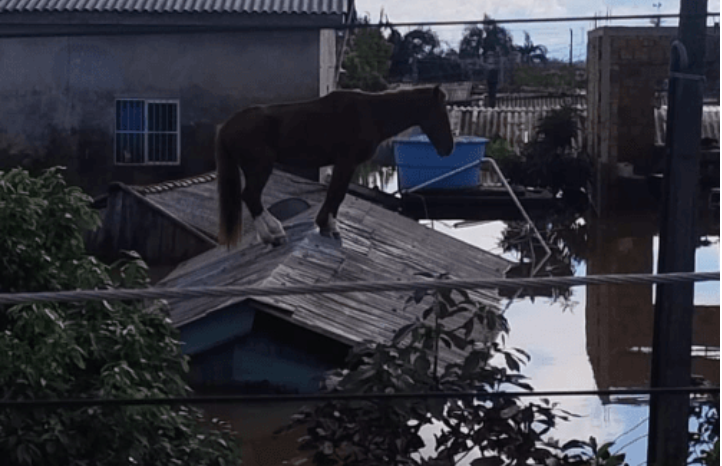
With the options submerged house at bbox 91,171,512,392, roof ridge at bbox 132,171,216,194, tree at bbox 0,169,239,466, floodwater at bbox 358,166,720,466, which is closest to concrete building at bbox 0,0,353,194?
roof ridge at bbox 132,171,216,194

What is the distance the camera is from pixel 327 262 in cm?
1078

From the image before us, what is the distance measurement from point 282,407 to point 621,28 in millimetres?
15354

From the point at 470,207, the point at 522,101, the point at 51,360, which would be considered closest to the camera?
the point at 51,360

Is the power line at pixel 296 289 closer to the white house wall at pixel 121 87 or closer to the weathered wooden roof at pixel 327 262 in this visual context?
the weathered wooden roof at pixel 327 262

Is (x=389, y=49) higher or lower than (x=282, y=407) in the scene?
higher

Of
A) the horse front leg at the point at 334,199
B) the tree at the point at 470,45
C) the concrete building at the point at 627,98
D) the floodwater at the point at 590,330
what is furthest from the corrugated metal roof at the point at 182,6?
the concrete building at the point at 627,98

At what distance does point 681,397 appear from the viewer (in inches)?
208

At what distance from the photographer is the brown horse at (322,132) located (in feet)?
31.4

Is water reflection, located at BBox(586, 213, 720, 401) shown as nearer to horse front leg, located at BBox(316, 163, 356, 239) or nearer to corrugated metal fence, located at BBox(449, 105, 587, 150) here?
horse front leg, located at BBox(316, 163, 356, 239)

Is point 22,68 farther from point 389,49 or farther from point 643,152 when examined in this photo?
point 643,152

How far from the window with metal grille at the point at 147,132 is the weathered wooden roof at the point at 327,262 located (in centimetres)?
162

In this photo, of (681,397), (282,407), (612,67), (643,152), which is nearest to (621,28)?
(612,67)

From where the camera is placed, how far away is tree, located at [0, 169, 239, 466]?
4496mm

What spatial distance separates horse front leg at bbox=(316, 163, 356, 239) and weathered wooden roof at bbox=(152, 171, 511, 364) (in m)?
0.13
